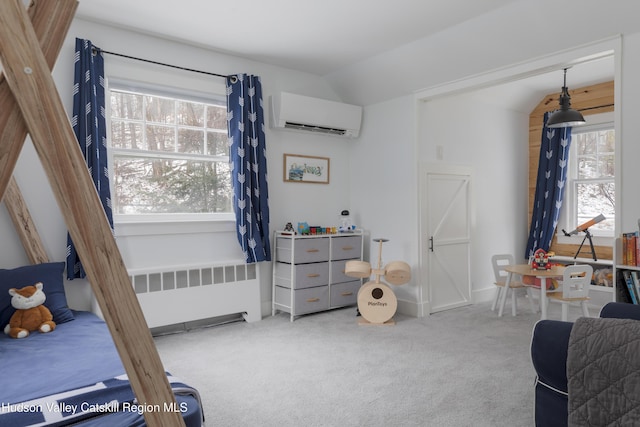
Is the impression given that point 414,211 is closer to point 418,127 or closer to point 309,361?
point 418,127

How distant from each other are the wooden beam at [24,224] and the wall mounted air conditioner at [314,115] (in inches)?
93.5

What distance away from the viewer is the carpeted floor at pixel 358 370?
243cm

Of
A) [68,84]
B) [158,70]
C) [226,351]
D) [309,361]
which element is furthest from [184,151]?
[309,361]

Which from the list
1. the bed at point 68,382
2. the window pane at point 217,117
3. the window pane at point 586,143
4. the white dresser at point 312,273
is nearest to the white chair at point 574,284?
the white dresser at point 312,273

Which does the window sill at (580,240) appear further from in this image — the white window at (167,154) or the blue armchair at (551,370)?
the white window at (167,154)

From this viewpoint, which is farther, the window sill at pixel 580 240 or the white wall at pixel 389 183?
the window sill at pixel 580 240

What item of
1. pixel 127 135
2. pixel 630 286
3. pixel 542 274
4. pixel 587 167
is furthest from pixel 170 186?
pixel 587 167

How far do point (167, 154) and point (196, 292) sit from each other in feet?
4.31

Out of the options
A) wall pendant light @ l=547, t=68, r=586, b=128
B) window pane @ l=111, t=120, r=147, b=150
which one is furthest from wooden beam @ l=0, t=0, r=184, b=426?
wall pendant light @ l=547, t=68, r=586, b=128

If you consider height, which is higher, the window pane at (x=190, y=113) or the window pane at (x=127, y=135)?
the window pane at (x=190, y=113)

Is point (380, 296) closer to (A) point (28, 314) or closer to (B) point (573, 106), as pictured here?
(A) point (28, 314)

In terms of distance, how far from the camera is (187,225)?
406 cm

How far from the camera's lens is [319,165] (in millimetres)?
5062

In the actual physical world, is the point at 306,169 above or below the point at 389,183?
above
